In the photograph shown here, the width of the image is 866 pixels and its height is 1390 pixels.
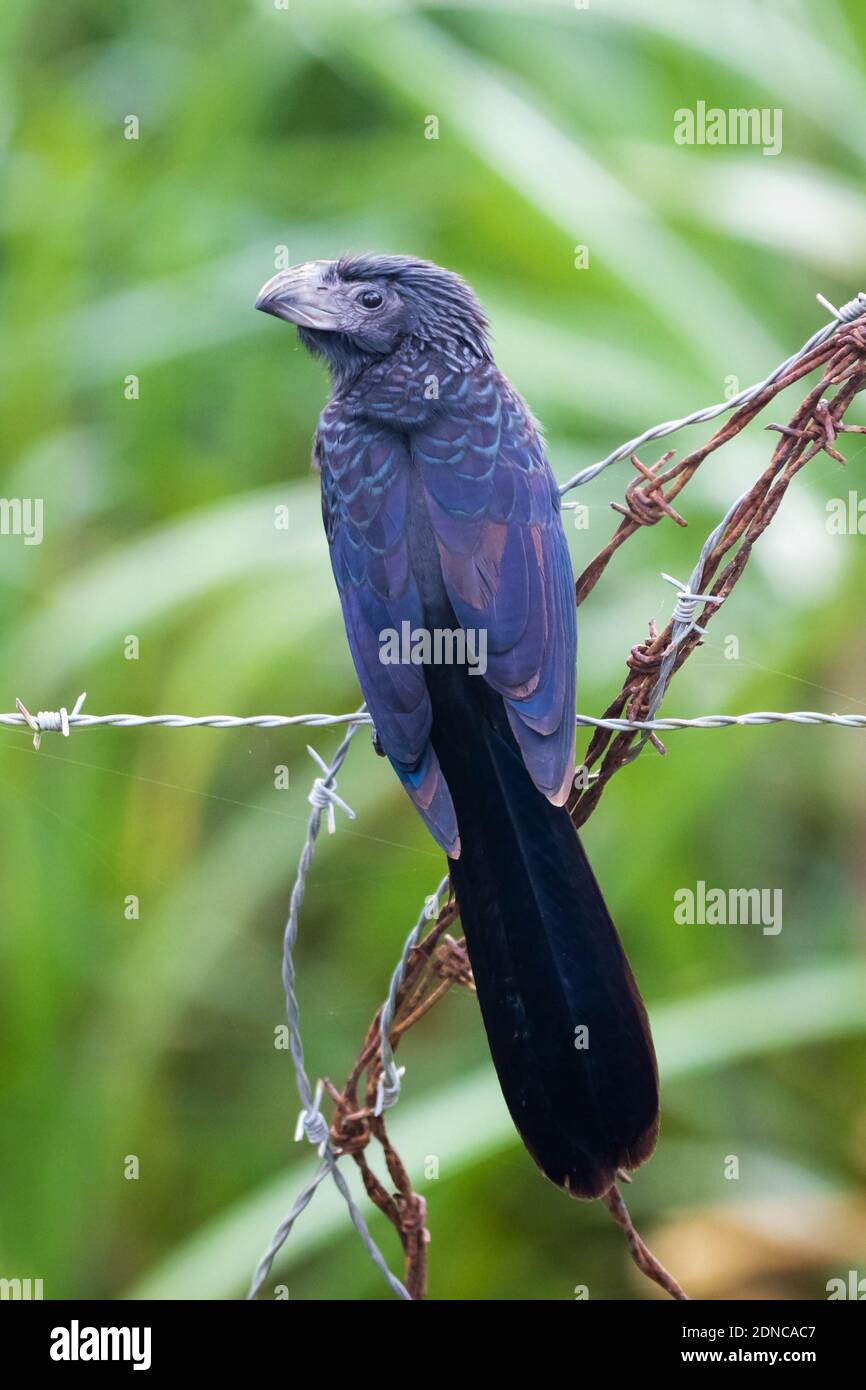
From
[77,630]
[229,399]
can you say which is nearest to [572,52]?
[229,399]

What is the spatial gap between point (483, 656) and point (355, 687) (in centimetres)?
152

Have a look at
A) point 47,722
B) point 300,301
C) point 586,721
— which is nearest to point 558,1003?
point 586,721

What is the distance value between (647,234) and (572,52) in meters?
1.03

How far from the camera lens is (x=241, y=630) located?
3.54 metres

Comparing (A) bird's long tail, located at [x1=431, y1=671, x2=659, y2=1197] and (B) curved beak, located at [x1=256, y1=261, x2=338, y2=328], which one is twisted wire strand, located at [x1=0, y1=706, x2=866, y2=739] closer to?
(A) bird's long tail, located at [x1=431, y1=671, x2=659, y2=1197]

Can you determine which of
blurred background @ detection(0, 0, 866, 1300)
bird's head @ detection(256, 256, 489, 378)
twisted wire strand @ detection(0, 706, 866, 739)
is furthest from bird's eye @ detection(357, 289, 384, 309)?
blurred background @ detection(0, 0, 866, 1300)

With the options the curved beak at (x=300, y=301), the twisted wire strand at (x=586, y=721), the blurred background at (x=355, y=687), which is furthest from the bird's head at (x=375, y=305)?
the blurred background at (x=355, y=687)

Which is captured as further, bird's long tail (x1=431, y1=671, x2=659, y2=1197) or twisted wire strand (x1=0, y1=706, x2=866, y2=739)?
twisted wire strand (x1=0, y1=706, x2=866, y2=739)

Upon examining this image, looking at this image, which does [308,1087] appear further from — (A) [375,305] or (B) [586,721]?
(A) [375,305]

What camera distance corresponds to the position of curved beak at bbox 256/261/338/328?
2.61m

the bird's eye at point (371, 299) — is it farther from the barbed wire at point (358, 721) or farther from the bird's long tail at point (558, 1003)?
the bird's long tail at point (558, 1003)

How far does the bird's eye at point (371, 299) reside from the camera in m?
2.67

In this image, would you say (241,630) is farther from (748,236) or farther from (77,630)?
(748,236)

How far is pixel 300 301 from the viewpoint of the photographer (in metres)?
2.62
